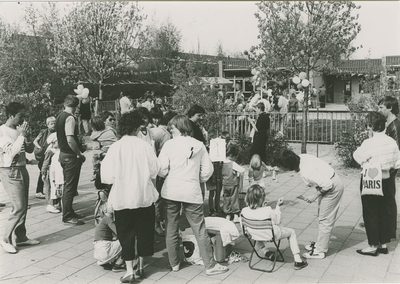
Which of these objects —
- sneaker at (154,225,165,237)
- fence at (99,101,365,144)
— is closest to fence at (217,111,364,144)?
fence at (99,101,365,144)

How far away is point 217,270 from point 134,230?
3.33 ft

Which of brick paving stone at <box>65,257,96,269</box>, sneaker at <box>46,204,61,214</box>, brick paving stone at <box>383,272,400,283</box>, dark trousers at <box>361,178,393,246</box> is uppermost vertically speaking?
dark trousers at <box>361,178,393,246</box>

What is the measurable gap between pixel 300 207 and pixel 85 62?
1675 cm

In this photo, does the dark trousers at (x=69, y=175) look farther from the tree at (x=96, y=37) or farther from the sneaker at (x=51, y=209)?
the tree at (x=96, y=37)

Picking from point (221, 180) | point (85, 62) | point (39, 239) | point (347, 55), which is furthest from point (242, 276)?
point (85, 62)

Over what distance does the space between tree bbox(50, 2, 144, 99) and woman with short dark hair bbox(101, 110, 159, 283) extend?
17.2 meters

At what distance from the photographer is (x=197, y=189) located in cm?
472

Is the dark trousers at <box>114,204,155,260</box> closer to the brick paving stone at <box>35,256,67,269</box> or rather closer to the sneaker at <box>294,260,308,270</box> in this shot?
the brick paving stone at <box>35,256,67,269</box>

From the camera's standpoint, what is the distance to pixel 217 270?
4.65 meters

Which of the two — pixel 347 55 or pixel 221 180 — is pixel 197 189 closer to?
pixel 221 180

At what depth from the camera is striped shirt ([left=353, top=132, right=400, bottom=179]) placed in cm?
501

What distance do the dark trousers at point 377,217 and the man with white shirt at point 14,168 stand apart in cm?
430

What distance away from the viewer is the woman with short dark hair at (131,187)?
4.39 m

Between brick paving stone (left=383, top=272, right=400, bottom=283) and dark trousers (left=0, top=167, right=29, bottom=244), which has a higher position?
dark trousers (left=0, top=167, right=29, bottom=244)
